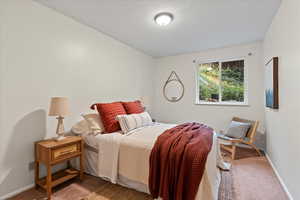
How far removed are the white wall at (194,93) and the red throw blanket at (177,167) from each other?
7.68ft

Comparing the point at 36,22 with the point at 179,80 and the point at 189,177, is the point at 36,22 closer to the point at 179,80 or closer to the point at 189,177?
the point at 189,177

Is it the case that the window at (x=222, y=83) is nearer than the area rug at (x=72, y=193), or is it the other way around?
the area rug at (x=72, y=193)

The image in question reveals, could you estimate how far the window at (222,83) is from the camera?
144 inches

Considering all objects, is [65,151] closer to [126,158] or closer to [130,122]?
[126,158]

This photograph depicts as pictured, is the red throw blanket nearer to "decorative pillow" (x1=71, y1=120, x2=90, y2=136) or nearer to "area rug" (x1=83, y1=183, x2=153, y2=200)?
"area rug" (x1=83, y1=183, x2=153, y2=200)

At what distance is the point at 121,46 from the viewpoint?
343 cm

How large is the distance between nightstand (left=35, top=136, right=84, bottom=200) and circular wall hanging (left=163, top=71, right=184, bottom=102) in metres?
2.90

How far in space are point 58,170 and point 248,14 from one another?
3.68 metres

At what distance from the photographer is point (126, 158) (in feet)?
6.11

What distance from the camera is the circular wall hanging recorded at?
14.1 feet

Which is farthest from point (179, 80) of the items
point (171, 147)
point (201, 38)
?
point (171, 147)

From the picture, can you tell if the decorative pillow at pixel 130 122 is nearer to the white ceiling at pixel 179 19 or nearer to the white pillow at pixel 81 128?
the white pillow at pixel 81 128

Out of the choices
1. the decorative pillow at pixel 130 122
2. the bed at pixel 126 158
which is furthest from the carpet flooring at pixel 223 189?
the decorative pillow at pixel 130 122

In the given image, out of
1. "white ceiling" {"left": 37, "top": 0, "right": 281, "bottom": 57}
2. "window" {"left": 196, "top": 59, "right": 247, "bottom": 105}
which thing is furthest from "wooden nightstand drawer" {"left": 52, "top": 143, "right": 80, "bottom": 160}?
"window" {"left": 196, "top": 59, "right": 247, "bottom": 105}
